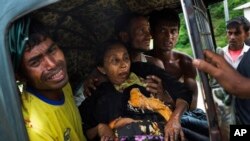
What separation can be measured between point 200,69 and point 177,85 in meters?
0.88

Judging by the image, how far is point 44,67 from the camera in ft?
7.18

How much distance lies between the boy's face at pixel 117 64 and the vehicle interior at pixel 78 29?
15.8 inches

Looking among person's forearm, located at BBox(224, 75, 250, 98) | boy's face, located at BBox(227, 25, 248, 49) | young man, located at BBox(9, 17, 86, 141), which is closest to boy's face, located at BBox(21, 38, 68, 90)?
young man, located at BBox(9, 17, 86, 141)

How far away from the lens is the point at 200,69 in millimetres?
1873

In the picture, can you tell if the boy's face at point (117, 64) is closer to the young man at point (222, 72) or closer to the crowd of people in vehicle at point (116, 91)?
the crowd of people in vehicle at point (116, 91)

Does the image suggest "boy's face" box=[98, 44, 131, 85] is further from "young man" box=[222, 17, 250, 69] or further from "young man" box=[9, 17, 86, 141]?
"young man" box=[222, 17, 250, 69]

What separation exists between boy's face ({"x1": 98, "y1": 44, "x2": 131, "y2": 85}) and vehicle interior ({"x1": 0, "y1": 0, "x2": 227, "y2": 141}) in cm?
40

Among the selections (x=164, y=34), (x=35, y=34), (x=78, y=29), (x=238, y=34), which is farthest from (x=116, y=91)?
(x=238, y=34)

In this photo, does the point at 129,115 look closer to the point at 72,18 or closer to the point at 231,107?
the point at 231,107

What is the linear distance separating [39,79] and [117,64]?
0.58 meters

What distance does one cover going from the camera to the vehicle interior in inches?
74.9

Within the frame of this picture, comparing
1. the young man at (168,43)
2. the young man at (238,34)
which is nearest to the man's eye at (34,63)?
the young man at (168,43)

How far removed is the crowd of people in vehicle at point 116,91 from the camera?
209 cm

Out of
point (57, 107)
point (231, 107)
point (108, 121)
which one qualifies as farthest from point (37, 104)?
point (231, 107)
